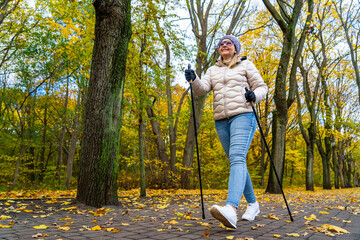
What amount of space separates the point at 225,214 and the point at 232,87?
1.50 m

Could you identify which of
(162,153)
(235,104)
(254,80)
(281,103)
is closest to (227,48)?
(254,80)

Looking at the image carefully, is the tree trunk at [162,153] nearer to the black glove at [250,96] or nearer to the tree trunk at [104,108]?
the tree trunk at [104,108]

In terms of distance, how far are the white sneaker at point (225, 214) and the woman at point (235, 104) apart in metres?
0.19

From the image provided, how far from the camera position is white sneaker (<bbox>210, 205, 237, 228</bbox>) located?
2.55 m

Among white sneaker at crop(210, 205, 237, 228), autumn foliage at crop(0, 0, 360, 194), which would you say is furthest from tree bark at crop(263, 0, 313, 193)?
white sneaker at crop(210, 205, 237, 228)

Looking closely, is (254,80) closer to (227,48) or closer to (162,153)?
(227,48)

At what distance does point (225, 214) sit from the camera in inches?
101

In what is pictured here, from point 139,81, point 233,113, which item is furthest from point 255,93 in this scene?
point 139,81

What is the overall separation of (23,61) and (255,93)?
35.4 ft

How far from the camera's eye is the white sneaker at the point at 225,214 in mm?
2547

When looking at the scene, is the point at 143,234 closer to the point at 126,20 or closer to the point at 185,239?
the point at 185,239

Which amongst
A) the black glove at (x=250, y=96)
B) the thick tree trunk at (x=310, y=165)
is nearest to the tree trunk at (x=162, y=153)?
the thick tree trunk at (x=310, y=165)

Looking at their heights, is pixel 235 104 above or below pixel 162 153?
above

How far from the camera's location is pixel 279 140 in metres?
9.65
